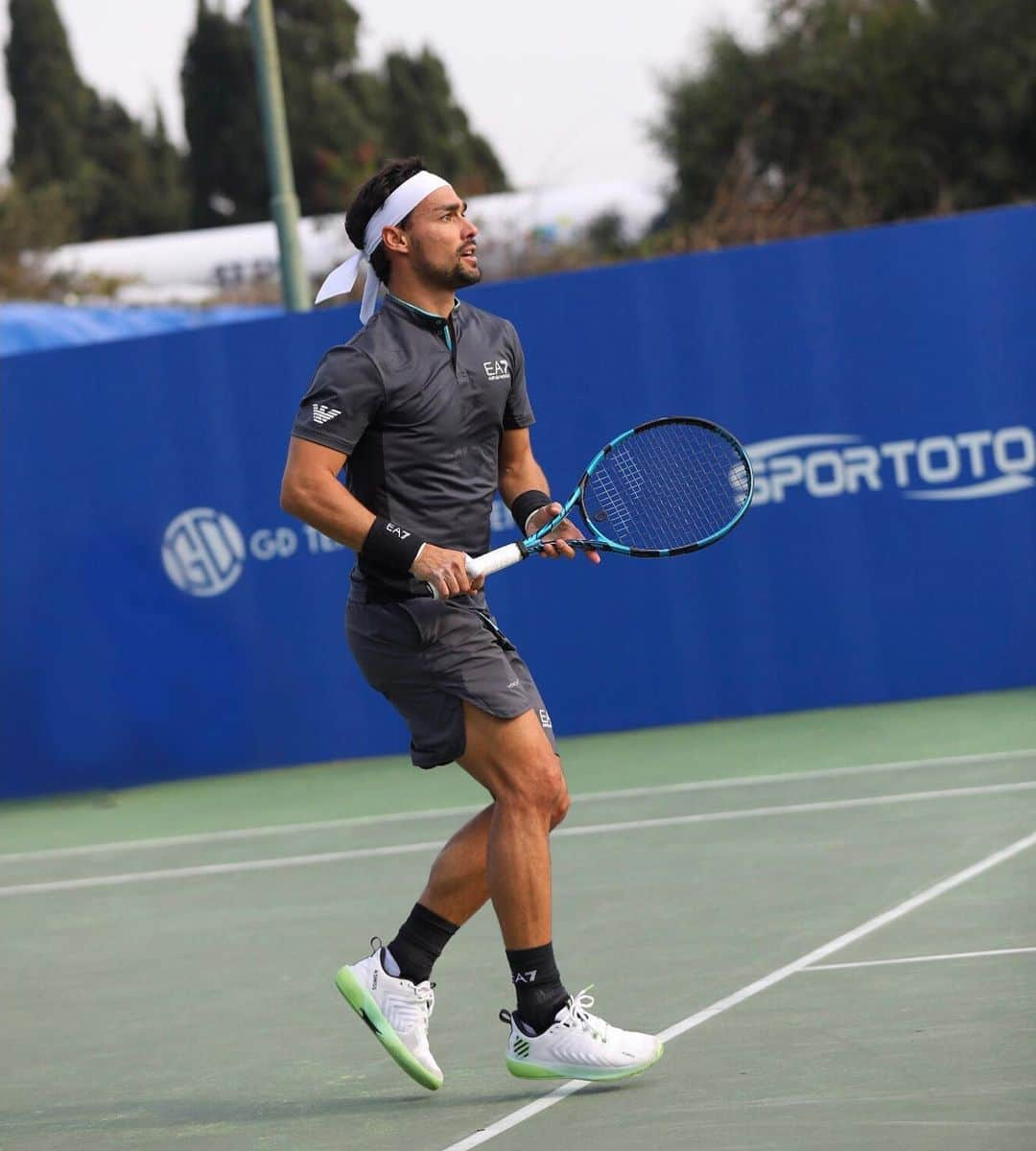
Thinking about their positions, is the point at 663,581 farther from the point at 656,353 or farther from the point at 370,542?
the point at 370,542

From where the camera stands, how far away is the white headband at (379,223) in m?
4.54

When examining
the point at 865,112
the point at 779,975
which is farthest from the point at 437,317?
the point at 865,112

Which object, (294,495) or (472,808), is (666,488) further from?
(472,808)

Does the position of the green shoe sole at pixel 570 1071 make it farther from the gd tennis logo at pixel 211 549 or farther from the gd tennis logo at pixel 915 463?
the gd tennis logo at pixel 211 549

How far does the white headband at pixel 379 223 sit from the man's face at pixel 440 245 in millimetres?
19

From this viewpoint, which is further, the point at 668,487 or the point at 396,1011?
the point at 668,487

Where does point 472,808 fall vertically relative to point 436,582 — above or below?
below

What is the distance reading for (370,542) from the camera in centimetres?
430

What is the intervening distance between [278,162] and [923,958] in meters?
9.09

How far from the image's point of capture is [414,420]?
14.6ft

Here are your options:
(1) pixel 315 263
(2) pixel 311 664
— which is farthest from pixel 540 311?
(1) pixel 315 263

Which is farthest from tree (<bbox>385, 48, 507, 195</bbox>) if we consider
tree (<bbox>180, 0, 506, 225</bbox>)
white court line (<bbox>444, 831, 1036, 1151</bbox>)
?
white court line (<bbox>444, 831, 1036, 1151</bbox>)

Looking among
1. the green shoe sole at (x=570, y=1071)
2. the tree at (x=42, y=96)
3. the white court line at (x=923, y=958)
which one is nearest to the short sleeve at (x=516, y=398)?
the green shoe sole at (x=570, y=1071)

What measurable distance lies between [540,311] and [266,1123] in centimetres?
640
